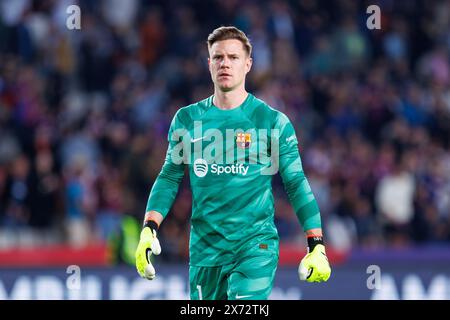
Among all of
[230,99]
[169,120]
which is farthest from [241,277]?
[169,120]

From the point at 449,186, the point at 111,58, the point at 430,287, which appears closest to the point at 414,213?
the point at 449,186

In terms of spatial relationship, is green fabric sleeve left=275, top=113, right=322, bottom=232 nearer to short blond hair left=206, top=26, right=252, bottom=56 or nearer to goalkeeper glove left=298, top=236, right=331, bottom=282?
goalkeeper glove left=298, top=236, right=331, bottom=282

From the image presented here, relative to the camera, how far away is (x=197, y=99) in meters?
17.6

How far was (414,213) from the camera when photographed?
1591 cm

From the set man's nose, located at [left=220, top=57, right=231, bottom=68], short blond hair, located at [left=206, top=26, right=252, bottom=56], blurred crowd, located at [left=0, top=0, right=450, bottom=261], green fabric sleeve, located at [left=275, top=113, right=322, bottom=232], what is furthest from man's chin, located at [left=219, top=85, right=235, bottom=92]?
blurred crowd, located at [left=0, top=0, right=450, bottom=261]

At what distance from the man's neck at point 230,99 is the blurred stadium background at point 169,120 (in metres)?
5.30

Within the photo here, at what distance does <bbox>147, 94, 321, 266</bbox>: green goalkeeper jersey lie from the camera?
314 inches

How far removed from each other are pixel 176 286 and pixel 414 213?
419 cm

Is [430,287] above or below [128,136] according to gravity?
below

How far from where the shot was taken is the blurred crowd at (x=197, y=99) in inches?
619

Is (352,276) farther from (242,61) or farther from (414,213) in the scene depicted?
(242,61)

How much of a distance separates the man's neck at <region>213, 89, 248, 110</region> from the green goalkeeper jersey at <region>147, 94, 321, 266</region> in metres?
0.04
